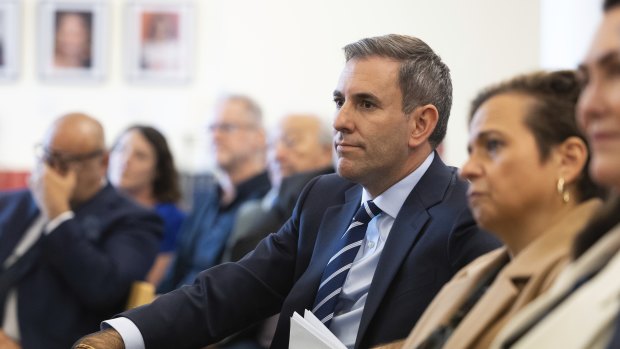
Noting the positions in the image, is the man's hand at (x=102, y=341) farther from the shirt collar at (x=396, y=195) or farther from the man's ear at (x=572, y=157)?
the man's ear at (x=572, y=157)

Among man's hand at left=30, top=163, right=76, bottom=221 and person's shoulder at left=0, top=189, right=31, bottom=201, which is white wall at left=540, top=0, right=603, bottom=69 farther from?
person's shoulder at left=0, top=189, right=31, bottom=201

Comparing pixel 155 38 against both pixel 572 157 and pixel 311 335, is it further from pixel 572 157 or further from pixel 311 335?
pixel 572 157

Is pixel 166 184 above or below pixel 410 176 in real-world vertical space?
below

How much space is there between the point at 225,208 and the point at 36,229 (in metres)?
1.30

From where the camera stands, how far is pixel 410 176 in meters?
2.68

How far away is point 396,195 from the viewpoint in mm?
2648

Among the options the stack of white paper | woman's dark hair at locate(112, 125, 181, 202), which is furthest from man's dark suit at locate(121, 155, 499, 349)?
woman's dark hair at locate(112, 125, 181, 202)

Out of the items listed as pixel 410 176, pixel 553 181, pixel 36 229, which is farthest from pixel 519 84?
pixel 36 229

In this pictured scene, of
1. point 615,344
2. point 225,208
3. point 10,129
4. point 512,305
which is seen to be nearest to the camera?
point 615,344

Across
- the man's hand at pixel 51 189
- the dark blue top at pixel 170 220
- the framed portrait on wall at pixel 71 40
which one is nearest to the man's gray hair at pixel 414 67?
the man's hand at pixel 51 189

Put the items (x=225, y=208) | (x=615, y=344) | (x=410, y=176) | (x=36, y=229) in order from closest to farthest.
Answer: (x=615, y=344), (x=410, y=176), (x=36, y=229), (x=225, y=208)

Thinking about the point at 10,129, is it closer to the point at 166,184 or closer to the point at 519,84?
the point at 166,184

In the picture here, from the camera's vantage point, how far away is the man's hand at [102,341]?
7.95ft

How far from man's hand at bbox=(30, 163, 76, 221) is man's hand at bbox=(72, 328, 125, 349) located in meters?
1.54
